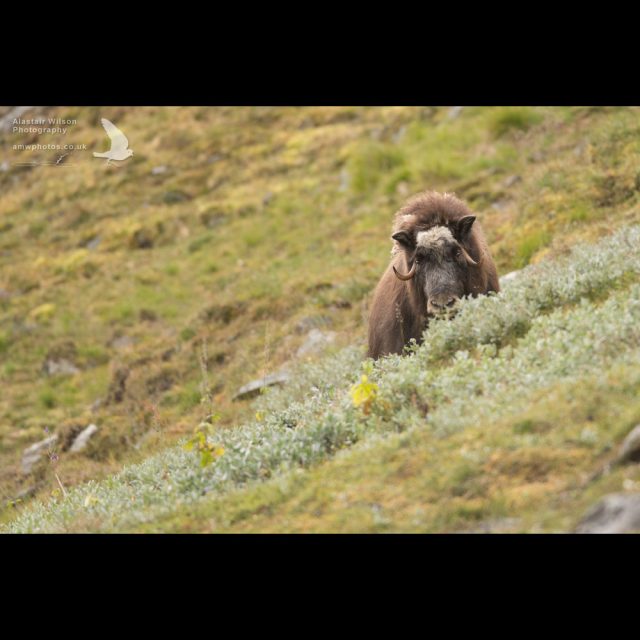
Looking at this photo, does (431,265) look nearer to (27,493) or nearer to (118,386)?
(27,493)

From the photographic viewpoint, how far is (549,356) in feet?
27.1

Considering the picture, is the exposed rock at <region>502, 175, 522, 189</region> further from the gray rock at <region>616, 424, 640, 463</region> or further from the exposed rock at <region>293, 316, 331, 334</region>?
the gray rock at <region>616, 424, 640, 463</region>

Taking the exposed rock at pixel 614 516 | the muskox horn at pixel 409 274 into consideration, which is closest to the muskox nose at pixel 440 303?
the muskox horn at pixel 409 274

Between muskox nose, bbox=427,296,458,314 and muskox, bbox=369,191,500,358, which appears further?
muskox, bbox=369,191,500,358

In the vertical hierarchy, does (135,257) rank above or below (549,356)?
above

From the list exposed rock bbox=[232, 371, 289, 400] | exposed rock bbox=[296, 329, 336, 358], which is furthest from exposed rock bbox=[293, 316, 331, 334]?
exposed rock bbox=[232, 371, 289, 400]

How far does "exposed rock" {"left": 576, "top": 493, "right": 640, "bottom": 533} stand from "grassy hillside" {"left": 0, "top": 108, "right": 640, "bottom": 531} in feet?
0.53

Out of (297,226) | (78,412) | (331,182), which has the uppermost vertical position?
(331,182)

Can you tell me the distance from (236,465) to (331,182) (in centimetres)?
1989

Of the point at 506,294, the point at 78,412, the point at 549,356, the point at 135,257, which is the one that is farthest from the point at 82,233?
the point at 549,356

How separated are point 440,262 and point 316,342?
20.8 ft

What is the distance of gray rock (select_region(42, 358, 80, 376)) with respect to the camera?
22.5m

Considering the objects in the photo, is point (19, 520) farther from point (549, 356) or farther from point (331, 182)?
point (331, 182)

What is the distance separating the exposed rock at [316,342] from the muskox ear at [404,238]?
18.2ft
